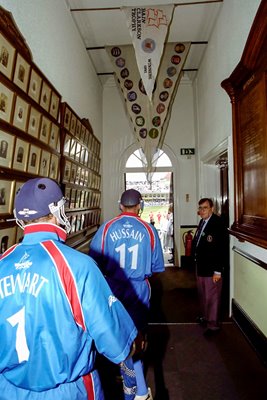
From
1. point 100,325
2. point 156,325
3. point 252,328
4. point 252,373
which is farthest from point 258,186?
point 100,325

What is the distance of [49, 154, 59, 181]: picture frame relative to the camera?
320 centimetres

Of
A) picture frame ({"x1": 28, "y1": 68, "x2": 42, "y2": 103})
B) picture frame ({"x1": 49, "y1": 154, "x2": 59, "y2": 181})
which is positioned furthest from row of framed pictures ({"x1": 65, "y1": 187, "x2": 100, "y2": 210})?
picture frame ({"x1": 28, "y1": 68, "x2": 42, "y2": 103})

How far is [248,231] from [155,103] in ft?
11.2

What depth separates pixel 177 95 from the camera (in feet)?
22.9

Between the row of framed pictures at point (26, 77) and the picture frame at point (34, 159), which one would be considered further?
→ the picture frame at point (34, 159)

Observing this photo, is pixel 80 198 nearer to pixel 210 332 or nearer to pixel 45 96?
pixel 45 96

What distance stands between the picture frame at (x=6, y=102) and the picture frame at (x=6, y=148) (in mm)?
119

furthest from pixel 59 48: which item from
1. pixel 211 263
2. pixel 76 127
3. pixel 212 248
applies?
pixel 211 263

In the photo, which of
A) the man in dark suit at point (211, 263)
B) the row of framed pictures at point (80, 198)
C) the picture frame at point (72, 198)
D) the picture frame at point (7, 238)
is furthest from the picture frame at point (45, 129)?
the man in dark suit at point (211, 263)

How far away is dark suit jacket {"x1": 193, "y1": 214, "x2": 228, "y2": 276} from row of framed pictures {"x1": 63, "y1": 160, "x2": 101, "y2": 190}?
5.85 ft

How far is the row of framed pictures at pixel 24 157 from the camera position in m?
2.17

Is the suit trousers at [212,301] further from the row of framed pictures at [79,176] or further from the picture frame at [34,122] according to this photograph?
the picture frame at [34,122]

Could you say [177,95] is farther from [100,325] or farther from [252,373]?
[100,325]

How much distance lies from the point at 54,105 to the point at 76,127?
3.10 feet
